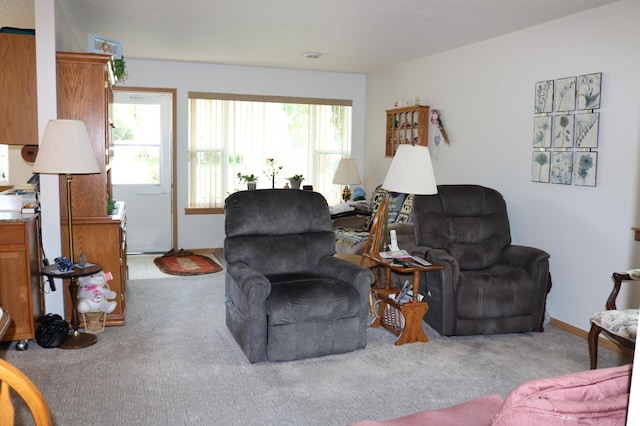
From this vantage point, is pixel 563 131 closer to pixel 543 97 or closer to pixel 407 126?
pixel 543 97

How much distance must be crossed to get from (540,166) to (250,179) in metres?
3.75

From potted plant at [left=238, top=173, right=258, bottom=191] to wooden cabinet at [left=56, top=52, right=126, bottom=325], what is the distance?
2.94m

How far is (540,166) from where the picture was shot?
4.73 meters

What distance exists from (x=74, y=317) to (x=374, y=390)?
2.16 m

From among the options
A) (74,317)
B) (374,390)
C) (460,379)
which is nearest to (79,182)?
(74,317)

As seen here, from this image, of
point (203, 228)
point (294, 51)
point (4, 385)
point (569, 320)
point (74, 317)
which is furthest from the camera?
point (203, 228)

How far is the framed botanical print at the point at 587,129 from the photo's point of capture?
13.8 feet

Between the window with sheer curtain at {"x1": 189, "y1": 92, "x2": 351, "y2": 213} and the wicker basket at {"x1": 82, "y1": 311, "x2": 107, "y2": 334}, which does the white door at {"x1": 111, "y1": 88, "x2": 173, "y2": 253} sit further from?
the wicker basket at {"x1": 82, "y1": 311, "x2": 107, "y2": 334}

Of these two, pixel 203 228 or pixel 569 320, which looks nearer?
pixel 569 320

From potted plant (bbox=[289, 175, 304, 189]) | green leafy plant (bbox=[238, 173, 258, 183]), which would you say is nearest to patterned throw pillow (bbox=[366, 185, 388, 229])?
potted plant (bbox=[289, 175, 304, 189])

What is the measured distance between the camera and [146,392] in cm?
319

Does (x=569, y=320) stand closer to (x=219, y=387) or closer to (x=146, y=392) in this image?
(x=219, y=387)

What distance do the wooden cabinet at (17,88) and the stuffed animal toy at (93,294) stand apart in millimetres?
1125

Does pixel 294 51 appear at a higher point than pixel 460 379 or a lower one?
higher
